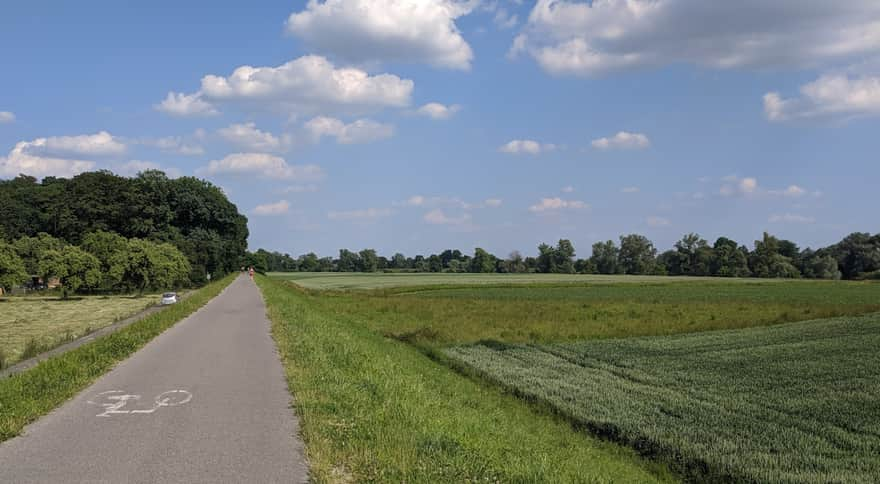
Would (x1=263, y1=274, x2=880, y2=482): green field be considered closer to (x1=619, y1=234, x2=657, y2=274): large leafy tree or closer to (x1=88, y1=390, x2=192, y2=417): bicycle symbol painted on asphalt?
(x1=88, y1=390, x2=192, y2=417): bicycle symbol painted on asphalt

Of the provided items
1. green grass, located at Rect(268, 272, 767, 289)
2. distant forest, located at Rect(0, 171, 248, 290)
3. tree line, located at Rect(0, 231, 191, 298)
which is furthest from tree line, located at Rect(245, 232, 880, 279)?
tree line, located at Rect(0, 231, 191, 298)

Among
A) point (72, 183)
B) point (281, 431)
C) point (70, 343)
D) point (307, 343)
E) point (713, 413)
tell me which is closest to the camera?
point (281, 431)

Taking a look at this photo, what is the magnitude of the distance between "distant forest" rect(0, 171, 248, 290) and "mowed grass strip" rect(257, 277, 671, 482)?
55.4 metres

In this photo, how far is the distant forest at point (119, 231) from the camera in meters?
62.1

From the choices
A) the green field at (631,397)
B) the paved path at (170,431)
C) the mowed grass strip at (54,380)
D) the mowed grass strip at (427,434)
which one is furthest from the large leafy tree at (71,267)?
the mowed grass strip at (427,434)

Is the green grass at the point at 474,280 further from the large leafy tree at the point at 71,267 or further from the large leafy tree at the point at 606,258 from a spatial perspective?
the large leafy tree at the point at 606,258

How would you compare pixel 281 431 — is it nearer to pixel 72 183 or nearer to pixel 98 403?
pixel 98 403

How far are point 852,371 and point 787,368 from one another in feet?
4.81

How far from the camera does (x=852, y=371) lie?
1338 cm

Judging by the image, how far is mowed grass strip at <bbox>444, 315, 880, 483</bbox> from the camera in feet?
28.9

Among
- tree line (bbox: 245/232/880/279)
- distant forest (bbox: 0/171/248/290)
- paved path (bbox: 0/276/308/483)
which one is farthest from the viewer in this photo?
tree line (bbox: 245/232/880/279)

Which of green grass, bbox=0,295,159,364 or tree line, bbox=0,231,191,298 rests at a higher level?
tree line, bbox=0,231,191,298

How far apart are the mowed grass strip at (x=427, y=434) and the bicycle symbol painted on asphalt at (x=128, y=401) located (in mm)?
1945

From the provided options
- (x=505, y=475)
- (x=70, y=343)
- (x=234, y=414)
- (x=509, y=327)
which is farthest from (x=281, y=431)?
(x=509, y=327)
